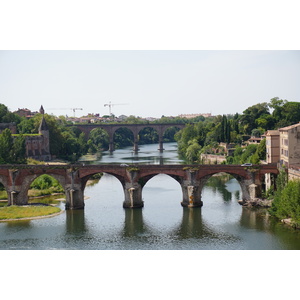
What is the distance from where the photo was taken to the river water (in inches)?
1912

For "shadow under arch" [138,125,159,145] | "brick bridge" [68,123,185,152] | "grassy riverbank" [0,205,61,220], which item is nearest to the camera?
"grassy riverbank" [0,205,61,220]

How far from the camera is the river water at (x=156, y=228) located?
48.6 meters

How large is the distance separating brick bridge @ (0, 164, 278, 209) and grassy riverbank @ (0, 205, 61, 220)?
76.4 inches

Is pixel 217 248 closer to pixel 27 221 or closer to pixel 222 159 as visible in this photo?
pixel 27 221

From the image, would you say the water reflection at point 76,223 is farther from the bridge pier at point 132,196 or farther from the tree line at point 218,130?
the tree line at point 218,130

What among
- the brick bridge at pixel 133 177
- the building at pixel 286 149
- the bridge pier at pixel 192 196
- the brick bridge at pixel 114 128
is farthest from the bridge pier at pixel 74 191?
the brick bridge at pixel 114 128

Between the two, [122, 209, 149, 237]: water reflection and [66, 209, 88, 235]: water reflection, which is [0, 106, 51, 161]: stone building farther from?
[122, 209, 149, 237]: water reflection

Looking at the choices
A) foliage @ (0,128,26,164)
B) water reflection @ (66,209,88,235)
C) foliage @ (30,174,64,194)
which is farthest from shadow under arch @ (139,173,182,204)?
foliage @ (0,128,26,164)

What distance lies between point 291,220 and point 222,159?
50.3 metres

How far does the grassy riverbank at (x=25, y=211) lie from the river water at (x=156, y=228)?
142cm

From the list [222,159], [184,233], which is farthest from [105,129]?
[184,233]

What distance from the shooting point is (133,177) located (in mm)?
62438

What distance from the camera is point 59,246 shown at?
159 ft

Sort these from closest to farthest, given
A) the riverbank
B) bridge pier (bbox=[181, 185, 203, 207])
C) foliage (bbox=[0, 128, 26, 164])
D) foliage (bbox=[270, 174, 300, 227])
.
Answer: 1. foliage (bbox=[270, 174, 300, 227])
2. the riverbank
3. bridge pier (bbox=[181, 185, 203, 207])
4. foliage (bbox=[0, 128, 26, 164])
